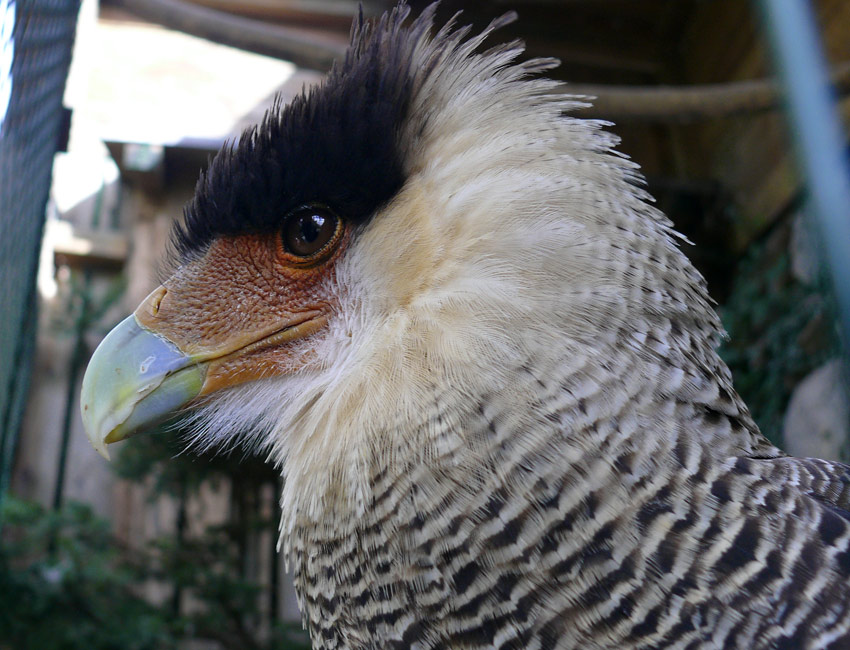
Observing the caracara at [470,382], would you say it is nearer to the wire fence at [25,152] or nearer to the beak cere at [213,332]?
the beak cere at [213,332]

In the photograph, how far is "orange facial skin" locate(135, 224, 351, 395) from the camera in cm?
139

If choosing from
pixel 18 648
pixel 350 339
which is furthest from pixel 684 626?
pixel 18 648

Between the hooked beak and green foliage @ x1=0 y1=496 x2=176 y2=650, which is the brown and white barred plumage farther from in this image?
green foliage @ x1=0 y1=496 x2=176 y2=650

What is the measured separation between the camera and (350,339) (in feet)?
4.48

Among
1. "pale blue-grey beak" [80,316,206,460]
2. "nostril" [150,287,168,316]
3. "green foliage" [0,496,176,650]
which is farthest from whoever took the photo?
"green foliage" [0,496,176,650]

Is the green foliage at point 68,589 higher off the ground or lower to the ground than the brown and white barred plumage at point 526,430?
lower

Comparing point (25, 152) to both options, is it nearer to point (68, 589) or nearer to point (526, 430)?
point (526, 430)

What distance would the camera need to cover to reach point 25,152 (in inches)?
75.7

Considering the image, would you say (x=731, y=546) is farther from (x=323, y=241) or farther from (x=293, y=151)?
(x=293, y=151)

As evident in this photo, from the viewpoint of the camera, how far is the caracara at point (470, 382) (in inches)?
40.0

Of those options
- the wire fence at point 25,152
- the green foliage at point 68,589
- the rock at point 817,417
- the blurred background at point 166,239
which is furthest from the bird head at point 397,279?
the green foliage at point 68,589

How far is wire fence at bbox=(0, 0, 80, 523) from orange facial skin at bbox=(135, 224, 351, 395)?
23.4 inches

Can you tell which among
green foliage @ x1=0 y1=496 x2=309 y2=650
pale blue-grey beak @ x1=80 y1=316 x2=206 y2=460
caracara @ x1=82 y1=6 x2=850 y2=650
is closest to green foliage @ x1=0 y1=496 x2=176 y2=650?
green foliage @ x1=0 y1=496 x2=309 y2=650

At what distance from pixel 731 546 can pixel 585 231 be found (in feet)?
1.73
